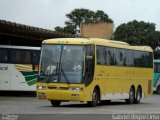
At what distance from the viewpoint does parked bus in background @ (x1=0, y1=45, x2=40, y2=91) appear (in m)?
36.2

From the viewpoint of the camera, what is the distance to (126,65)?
30.0 metres

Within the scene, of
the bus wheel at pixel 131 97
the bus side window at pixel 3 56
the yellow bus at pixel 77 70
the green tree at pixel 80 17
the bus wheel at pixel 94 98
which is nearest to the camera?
the yellow bus at pixel 77 70

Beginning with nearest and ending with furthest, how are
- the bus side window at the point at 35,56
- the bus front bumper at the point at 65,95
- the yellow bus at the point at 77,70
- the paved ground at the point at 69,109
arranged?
the paved ground at the point at 69,109 → the bus front bumper at the point at 65,95 → the yellow bus at the point at 77,70 → the bus side window at the point at 35,56

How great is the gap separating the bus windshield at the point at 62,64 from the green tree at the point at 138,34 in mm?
71906

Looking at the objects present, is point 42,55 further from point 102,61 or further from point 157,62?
point 157,62

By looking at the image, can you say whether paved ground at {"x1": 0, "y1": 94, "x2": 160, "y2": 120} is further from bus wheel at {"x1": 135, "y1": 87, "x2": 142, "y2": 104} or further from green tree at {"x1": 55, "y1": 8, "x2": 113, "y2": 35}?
green tree at {"x1": 55, "y1": 8, "x2": 113, "y2": 35}

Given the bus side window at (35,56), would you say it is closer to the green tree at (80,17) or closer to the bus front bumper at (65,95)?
the bus front bumper at (65,95)

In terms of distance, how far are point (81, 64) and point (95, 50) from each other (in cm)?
139

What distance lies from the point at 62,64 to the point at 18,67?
489 inches

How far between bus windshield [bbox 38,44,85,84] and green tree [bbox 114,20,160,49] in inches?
2831

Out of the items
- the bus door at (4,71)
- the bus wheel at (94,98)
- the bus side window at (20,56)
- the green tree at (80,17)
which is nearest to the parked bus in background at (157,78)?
the bus side window at (20,56)

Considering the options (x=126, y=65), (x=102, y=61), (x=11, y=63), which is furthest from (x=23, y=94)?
(x=102, y=61)

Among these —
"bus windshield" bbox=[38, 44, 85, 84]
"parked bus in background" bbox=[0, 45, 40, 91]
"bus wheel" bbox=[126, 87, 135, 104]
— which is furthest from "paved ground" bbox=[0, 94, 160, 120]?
"parked bus in background" bbox=[0, 45, 40, 91]

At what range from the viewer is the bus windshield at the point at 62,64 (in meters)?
24.4
